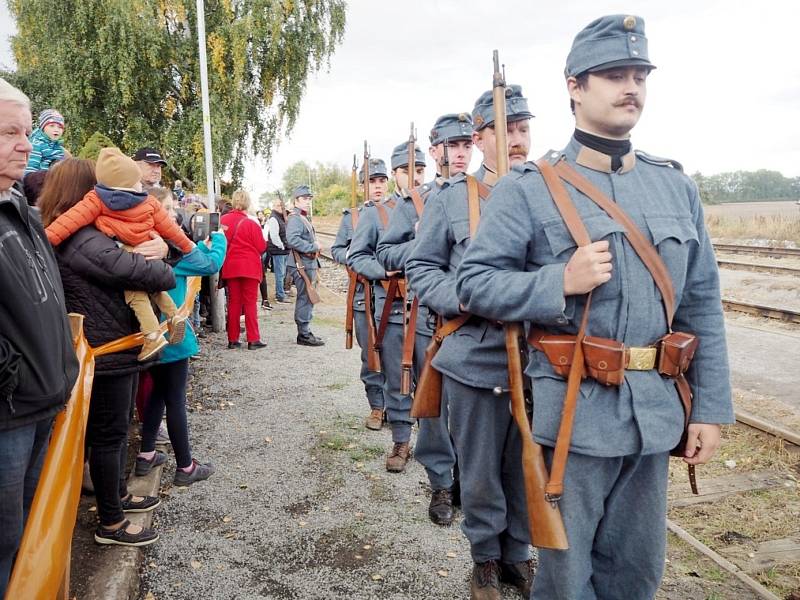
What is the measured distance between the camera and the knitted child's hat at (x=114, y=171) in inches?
129

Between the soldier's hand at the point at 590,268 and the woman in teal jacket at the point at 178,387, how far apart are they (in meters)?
2.66

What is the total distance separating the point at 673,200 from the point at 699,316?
0.41 metres

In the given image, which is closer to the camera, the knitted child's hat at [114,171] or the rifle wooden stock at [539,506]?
the rifle wooden stock at [539,506]

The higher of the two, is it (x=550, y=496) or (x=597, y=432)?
(x=597, y=432)

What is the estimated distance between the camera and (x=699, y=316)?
7.43ft

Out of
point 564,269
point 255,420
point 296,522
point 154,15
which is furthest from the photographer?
point 154,15

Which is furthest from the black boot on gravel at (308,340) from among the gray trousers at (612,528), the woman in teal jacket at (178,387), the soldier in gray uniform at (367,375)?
the gray trousers at (612,528)

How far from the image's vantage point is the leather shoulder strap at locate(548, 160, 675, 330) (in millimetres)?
2105

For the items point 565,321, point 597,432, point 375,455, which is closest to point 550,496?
point 597,432

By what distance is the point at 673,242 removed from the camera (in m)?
2.14

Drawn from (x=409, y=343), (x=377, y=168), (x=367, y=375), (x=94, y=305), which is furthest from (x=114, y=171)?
(x=377, y=168)

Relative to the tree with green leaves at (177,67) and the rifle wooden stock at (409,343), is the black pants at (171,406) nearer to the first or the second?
the rifle wooden stock at (409,343)

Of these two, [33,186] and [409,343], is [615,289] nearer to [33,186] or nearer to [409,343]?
[409,343]

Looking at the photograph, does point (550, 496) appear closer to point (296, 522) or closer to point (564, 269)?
point (564, 269)
